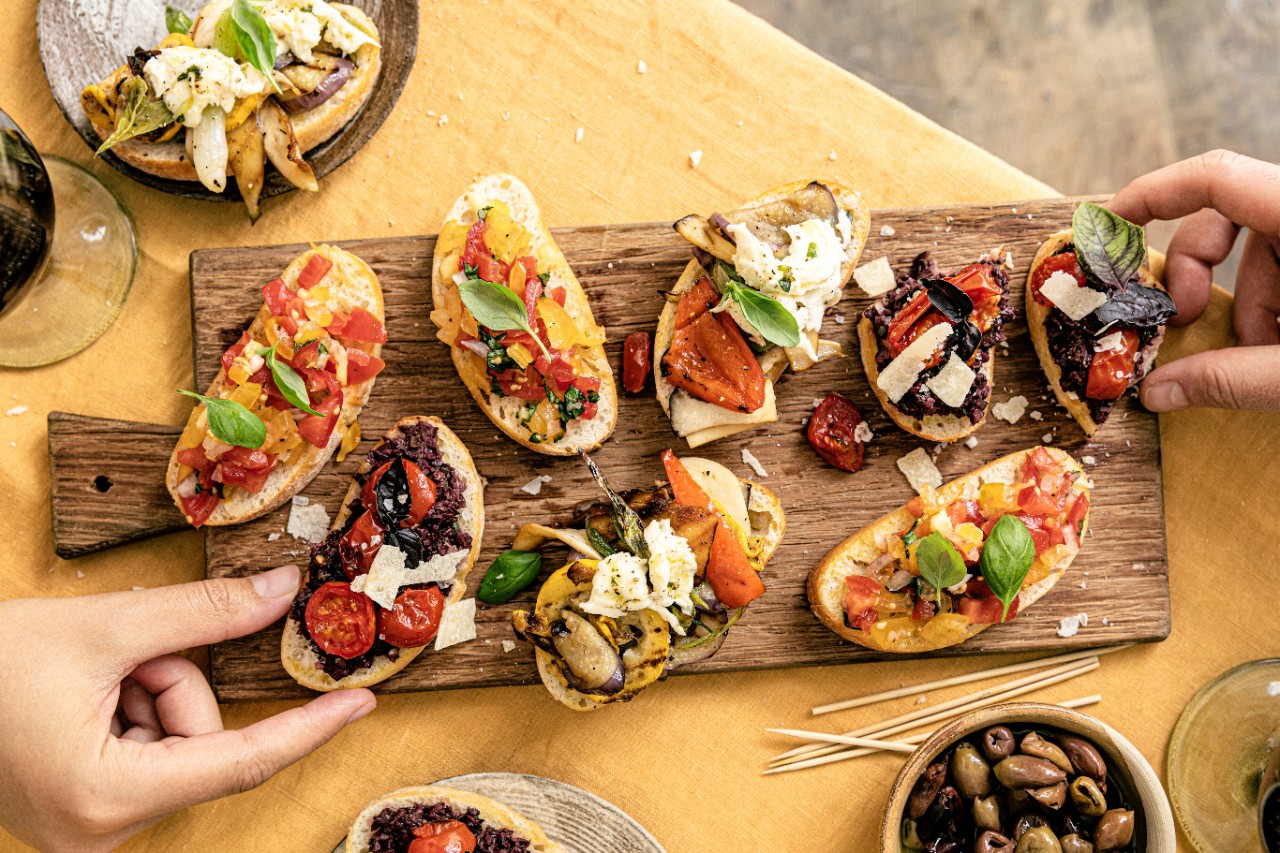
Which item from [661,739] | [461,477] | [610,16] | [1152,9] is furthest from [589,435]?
[1152,9]

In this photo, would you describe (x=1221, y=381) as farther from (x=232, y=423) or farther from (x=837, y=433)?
(x=232, y=423)

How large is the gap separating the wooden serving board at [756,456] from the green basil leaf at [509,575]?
0.31 feet

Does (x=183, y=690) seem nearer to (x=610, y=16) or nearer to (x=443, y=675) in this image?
(x=443, y=675)

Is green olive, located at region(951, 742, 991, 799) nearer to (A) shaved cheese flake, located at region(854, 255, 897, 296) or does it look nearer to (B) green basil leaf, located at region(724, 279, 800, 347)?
(B) green basil leaf, located at region(724, 279, 800, 347)

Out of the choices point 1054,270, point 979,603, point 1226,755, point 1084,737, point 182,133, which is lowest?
point 1226,755

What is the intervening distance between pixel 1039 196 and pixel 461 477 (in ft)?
9.50

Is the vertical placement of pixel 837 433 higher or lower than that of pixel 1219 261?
lower

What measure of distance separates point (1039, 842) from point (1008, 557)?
110cm

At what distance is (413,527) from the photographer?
3.86 m

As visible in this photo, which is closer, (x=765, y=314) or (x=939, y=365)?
(x=765, y=314)

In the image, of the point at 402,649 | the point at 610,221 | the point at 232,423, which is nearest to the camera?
the point at 232,423

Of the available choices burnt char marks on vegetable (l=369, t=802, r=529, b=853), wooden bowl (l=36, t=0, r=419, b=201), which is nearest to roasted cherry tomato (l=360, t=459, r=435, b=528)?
burnt char marks on vegetable (l=369, t=802, r=529, b=853)

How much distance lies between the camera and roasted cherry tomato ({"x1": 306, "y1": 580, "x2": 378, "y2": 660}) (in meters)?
3.85

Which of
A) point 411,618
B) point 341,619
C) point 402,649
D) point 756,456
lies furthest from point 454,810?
point 756,456
